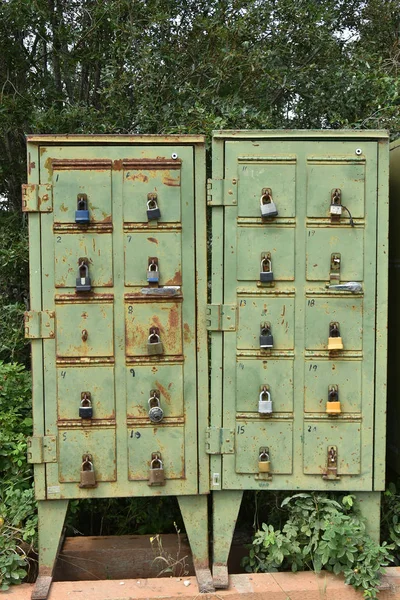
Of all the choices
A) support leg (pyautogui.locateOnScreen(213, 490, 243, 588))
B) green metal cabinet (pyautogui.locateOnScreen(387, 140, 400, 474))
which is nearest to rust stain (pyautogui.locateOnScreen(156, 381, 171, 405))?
support leg (pyautogui.locateOnScreen(213, 490, 243, 588))

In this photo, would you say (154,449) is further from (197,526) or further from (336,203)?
(336,203)

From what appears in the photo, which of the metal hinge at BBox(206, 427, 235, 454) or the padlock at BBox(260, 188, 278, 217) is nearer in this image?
the padlock at BBox(260, 188, 278, 217)

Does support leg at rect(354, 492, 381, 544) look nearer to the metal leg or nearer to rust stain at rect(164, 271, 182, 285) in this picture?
the metal leg

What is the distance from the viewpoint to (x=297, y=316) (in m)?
2.93

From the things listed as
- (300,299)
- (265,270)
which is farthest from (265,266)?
(300,299)

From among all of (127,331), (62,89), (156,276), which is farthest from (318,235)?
(62,89)

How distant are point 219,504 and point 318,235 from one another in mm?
1714

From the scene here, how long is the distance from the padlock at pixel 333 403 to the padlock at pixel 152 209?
1.43 metres

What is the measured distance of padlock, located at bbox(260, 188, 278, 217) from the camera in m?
2.82

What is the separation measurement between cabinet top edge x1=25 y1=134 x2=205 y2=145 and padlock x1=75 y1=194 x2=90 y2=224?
319 mm

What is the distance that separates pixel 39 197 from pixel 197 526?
2.16 m

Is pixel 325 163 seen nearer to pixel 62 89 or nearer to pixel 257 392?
pixel 257 392

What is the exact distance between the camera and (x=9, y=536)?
3084 mm

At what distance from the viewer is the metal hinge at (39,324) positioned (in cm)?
288
